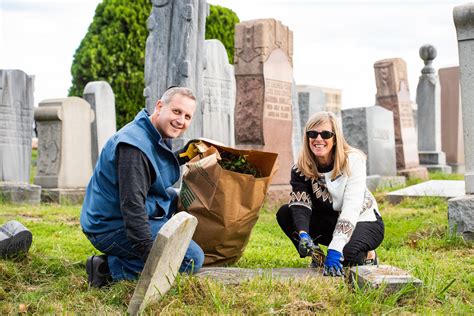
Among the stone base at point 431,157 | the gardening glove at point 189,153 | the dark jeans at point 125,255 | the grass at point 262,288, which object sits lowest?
the grass at point 262,288

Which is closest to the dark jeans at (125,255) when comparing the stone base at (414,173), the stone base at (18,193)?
the stone base at (18,193)

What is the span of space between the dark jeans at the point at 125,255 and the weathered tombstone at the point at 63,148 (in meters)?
5.95

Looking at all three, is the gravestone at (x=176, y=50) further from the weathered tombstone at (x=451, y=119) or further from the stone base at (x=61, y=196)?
the weathered tombstone at (x=451, y=119)

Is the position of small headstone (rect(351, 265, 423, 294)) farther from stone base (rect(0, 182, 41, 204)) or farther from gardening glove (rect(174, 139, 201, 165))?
stone base (rect(0, 182, 41, 204))

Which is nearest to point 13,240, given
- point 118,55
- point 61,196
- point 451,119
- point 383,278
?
point 383,278

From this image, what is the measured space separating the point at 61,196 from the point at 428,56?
9017 millimetres

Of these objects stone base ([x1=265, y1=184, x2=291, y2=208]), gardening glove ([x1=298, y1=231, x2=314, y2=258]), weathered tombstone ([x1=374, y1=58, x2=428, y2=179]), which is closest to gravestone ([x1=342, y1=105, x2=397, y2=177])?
weathered tombstone ([x1=374, y1=58, x2=428, y2=179])

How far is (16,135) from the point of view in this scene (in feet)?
29.3

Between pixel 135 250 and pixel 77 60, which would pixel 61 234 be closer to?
pixel 135 250

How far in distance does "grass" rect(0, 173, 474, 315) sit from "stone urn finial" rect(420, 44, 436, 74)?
9669mm

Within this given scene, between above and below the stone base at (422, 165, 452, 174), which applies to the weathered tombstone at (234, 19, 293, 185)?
above

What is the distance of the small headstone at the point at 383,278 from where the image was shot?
3.22 m

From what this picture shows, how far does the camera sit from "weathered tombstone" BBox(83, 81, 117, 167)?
10.7 meters

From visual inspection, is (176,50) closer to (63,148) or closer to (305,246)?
(63,148)
